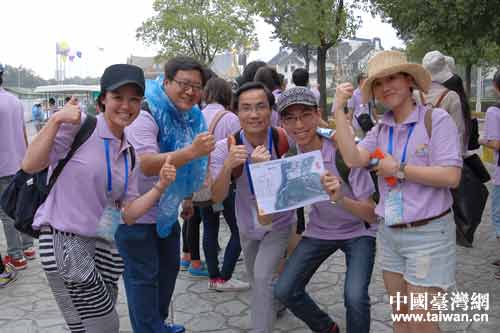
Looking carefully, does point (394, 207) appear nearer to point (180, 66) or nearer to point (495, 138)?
point (180, 66)

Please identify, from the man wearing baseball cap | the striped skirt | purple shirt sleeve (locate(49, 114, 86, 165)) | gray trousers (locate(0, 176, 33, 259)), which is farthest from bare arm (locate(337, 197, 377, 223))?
gray trousers (locate(0, 176, 33, 259))

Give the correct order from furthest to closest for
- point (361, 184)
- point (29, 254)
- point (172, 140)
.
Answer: point (29, 254) → point (172, 140) → point (361, 184)

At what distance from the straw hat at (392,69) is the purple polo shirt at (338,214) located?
20.8 inches

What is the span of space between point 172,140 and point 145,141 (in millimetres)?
233

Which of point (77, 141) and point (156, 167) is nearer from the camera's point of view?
point (77, 141)

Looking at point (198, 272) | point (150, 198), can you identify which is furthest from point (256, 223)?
point (198, 272)

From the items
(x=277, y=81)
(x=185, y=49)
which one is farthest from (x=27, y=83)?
(x=277, y=81)

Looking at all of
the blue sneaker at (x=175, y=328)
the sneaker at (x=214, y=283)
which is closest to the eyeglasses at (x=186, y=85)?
the blue sneaker at (x=175, y=328)

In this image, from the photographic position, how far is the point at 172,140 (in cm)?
311

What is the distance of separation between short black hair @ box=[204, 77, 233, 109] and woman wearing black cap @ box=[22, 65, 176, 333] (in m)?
2.33

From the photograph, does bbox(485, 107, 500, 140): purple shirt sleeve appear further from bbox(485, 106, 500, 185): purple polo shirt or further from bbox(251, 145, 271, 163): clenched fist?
bbox(251, 145, 271, 163): clenched fist

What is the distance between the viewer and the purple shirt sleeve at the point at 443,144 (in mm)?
2477

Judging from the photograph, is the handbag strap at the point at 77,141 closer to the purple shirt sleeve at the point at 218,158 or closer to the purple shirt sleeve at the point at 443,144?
the purple shirt sleeve at the point at 218,158

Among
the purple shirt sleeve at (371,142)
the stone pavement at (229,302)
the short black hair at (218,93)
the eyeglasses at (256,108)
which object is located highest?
the short black hair at (218,93)
